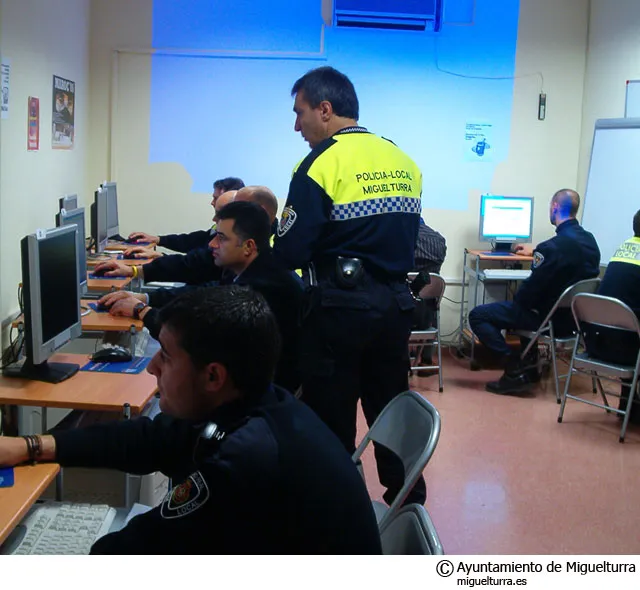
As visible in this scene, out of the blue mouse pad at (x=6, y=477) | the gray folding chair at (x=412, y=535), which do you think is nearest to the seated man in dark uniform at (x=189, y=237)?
the blue mouse pad at (x=6, y=477)

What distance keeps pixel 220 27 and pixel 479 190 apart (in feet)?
7.26

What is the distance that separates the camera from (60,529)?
1.62 m

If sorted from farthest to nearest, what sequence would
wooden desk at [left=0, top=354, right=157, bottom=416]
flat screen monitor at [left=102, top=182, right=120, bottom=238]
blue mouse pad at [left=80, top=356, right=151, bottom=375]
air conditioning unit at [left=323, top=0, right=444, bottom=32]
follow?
1. air conditioning unit at [left=323, top=0, right=444, bottom=32]
2. flat screen monitor at [left=102, top=182, right=120, bottom=238]
3. blue mouse pad at [left=80, top=356, right=151, bottom=375]
4. wooden desk at [left=0, top=354, right=157, bottom=416]

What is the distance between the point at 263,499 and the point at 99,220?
380 cm

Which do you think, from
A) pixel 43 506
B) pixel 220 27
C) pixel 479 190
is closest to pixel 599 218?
pixel 479 190

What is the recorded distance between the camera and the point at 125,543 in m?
1.26

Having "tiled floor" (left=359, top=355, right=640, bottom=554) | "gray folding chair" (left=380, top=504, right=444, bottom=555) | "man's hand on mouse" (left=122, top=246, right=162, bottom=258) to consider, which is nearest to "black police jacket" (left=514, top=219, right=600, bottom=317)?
"tiled floor" (left=359, top=355, right=640, bottom=554)

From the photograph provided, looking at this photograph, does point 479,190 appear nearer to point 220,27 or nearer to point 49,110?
point 220,27

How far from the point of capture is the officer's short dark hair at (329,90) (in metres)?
2.60

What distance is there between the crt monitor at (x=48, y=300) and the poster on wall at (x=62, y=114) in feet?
8.32

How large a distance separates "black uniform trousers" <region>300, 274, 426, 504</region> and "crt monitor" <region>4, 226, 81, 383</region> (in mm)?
736

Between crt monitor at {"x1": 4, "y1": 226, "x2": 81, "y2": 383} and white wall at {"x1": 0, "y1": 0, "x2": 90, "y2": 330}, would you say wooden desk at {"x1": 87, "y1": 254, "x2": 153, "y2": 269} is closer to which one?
white wall at {"x1": 0, "y1": 0, "x2": 90, "y2": 330}

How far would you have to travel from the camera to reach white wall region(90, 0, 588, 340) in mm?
5551

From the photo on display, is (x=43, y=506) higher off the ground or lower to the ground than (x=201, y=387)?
lower
